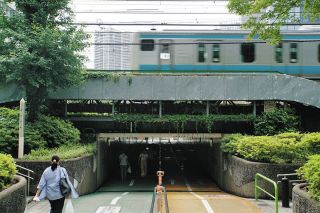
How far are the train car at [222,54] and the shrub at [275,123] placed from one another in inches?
130

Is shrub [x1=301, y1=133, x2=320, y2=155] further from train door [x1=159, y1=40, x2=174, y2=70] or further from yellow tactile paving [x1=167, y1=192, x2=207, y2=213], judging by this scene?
train door [x1=159, y1=40, x2=174, y2=70]

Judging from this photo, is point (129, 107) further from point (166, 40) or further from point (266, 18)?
point (266, 18)

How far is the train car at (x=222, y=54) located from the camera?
72.7 ft

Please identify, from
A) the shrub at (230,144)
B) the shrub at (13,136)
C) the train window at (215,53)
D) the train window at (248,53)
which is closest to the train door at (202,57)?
the train window at (215,53)

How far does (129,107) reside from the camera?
69.6 feet

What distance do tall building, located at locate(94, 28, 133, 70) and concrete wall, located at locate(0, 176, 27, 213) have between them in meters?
12.3

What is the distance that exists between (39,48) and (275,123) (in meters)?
11.0

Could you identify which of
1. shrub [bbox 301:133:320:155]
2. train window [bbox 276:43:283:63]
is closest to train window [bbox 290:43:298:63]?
train window [bbox 276:43:283:63]

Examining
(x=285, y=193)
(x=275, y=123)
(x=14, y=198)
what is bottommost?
(x=285, y=193)

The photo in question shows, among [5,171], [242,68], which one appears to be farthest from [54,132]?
[242,68]

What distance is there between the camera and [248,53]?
74.7ft

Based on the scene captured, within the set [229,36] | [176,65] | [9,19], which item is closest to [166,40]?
[176,65]

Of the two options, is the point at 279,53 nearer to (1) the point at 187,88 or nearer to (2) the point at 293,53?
(2) the point at 293,53

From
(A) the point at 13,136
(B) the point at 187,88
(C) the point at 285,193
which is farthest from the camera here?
(B) the point at 187,88
